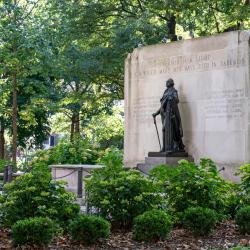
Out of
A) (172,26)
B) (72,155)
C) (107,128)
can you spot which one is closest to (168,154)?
(72,155)

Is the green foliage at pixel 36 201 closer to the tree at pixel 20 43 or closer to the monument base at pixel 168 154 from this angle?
the monument base at pixel 168 154

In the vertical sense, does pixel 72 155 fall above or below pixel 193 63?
below

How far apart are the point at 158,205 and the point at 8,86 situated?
57.7ft

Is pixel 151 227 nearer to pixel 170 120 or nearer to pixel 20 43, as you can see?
pixel 170 120

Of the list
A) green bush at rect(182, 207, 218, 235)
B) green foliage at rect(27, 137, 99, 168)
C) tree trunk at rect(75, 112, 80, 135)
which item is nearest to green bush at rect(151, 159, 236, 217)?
green bush at rect(182, 207, 218, 235)

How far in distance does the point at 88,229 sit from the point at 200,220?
6.47 ft

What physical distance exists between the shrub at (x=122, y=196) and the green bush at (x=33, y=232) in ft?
5.14

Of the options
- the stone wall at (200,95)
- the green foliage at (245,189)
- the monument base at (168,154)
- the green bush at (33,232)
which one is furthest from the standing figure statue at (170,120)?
the green bush at (33,232)

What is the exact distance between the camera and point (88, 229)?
8.32m

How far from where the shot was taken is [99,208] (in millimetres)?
9648

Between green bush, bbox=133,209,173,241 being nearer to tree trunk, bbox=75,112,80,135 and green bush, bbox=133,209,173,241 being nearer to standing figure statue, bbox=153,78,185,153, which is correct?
standing figure statue, bbox=153,78,185,153

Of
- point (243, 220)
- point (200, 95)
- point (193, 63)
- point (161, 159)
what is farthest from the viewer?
point (193, 63)

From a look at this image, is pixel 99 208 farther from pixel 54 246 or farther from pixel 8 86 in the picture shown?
pixel 8 86

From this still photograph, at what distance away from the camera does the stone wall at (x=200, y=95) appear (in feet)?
50.1
